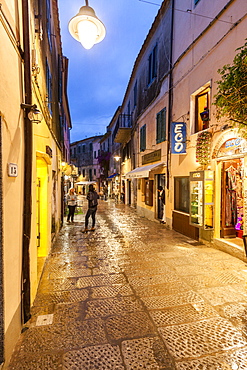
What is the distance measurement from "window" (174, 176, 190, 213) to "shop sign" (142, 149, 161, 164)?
2373 millimetres

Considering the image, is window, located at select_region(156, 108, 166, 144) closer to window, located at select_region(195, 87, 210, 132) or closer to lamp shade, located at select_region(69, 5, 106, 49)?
window, located at select_region(195, 87, 210, 132)

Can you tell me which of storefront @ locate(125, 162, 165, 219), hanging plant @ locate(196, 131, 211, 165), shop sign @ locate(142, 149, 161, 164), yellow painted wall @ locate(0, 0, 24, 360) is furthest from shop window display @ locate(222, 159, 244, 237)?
yellow painted wall @ locate(0, 0, 24, 360)

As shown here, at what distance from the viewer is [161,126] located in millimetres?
11242

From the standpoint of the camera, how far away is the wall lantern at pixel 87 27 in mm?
3363

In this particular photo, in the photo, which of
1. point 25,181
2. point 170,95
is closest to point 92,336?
point 25,181

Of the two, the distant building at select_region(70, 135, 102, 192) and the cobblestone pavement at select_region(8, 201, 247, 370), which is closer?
the cobblestone pavement at select_region(8, 201, 247, 370)

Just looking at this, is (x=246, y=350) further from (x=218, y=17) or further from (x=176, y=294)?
(x=218, y=17)

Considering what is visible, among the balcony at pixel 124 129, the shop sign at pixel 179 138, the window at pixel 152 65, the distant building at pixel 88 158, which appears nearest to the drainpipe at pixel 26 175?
the shop sign at pixel 179 138

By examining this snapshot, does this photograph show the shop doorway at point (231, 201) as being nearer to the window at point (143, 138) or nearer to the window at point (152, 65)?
the window at point (143, 138)

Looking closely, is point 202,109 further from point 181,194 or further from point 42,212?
point 42,212

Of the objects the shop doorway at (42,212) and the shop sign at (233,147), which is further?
the shop doorway at (42,212)

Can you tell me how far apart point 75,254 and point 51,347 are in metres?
3.65

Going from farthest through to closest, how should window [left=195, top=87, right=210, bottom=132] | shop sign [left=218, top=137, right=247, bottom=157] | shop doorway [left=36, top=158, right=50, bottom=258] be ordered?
1. window [left=195, top=87, right=210, bottom=132]
2. shop doorway [left=36, top=158, right=50, bottom=258]
3. shop sign [left=218, top=137, right=247, bottom=157]

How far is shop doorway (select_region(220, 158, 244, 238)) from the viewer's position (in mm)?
6730
